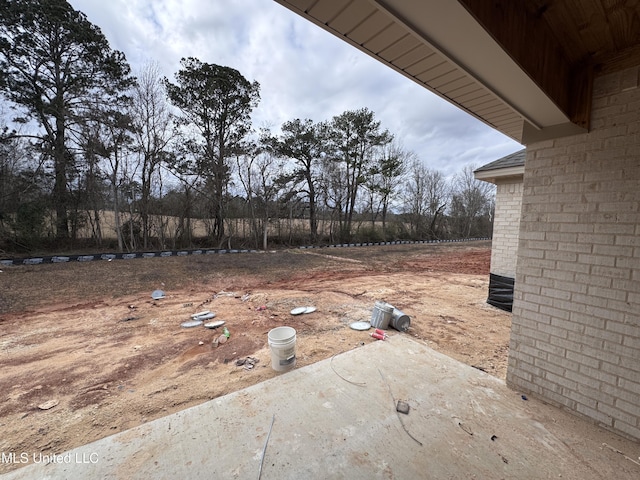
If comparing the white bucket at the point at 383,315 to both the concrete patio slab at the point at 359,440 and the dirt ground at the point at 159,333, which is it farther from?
the concrete patio slab at the point at 359,440

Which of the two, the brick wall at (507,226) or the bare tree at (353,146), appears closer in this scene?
the brick wall at (507,226)

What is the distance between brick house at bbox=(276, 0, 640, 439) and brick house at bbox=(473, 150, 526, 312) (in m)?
2.74

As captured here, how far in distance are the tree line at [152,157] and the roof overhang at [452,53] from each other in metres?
12.1

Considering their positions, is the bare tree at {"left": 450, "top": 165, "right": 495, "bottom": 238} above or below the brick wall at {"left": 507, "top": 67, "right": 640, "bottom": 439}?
above

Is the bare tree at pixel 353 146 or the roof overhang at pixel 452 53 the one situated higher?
the bare tree at pixel 353 146

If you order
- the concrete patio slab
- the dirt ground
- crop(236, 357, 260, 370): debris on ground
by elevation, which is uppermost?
the concrete patio slab

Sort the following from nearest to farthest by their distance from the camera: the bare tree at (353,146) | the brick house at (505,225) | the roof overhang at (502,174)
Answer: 1. the roof overhang at (502,174)
2. the brick house at (505,225)
3. the bare tree at (353,146)

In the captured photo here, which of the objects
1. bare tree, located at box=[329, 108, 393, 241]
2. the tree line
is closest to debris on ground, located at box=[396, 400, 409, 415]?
the tree line

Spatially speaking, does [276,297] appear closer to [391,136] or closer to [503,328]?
[503,328]

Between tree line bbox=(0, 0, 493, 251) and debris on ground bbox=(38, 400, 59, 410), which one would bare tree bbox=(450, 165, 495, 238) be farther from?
debris on ground bbox=(38, 400, 59, 410)

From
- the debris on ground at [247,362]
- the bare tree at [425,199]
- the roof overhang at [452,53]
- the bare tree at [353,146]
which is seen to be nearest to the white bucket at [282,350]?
the debris on ground at [247,362]

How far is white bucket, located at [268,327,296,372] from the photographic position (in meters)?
2.28

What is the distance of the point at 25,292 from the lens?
522 cm

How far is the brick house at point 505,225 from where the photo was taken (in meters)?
4.46
